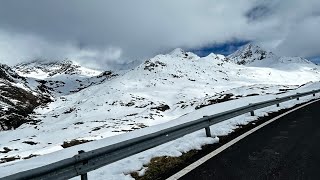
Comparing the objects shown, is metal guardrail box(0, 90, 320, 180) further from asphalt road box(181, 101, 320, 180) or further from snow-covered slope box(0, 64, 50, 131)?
snow-covered slope box(0, 64, 50, 131)

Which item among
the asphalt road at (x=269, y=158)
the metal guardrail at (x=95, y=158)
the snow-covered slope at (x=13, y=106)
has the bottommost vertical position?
the asphalt road at (x=269, y=158)

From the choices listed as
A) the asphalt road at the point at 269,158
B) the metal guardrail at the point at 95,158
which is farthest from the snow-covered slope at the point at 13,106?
the metal guardrail at the point at 95,158

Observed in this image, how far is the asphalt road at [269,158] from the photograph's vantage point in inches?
264

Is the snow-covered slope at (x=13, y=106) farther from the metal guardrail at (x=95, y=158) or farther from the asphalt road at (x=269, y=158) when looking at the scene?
the metal guardrail at (x=95, y=158)

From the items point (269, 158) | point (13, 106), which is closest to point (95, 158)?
point (269, 158)

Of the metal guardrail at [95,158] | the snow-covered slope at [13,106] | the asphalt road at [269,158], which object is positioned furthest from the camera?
the snow-covered slope at [13,106]

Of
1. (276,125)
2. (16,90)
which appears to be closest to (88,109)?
(16,90)

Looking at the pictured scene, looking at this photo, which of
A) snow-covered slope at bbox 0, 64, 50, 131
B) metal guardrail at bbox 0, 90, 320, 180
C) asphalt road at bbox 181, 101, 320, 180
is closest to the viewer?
metal guardrail at bbox 0, 90, 320, 180

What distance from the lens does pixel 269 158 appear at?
8.01 m

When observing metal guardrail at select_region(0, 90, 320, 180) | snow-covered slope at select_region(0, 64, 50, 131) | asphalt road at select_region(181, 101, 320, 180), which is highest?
snow-covered slope at select_region(0, 64, 50, 131)

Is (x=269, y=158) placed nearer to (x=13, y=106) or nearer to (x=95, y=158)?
(x=95, y=158)

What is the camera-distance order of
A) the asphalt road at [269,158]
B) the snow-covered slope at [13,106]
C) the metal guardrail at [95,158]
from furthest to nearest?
the snow-covered slope at [13,106] < the asphalt road at [269,158] < the metal guardrail at [95,158]

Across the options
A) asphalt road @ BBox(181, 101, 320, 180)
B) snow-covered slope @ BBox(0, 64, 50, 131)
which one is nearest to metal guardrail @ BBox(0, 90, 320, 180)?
asphalt road @ BBox(181, 101, 320, 180)

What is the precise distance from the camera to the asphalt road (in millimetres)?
6699
